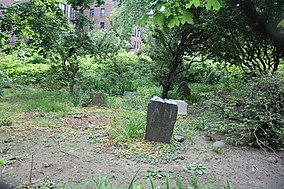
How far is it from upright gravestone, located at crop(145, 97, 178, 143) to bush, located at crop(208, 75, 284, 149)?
29.9 inches

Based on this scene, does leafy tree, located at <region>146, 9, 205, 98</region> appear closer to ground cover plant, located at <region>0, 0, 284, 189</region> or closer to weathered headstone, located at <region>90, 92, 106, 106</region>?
ground cover plant, located at <region>0, 0, 284, 189</region>

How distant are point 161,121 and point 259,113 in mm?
1406

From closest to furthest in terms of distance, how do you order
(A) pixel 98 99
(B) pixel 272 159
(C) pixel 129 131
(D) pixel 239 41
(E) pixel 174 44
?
(B) pixel 272 159 < (C) pixel 129 131 < (A) pixel 98 99 < (E) pixel 174 44 < (D) pixel 239 41

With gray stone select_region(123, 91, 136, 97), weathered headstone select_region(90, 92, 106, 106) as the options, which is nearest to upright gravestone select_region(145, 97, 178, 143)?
weathered headstone select_region(90, 92, 106, 106)

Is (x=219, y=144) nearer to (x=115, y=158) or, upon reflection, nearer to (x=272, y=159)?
(x=272, y=159)

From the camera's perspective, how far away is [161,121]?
12.6ft

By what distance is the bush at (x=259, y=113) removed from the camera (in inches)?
143

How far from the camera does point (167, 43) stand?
7227 millimetres

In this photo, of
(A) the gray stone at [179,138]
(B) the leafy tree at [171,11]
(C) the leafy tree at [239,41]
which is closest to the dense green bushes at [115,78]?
(C) the leafy tree at [239,41]

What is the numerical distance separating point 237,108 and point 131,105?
285 cm

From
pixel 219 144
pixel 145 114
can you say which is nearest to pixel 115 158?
pixel 219 144

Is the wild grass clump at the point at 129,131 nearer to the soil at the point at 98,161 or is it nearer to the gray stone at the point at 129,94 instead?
the soil at the point at 98,161

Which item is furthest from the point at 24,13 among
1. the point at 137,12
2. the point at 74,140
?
the point at 137,12

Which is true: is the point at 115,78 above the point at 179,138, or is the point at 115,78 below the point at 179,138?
above
